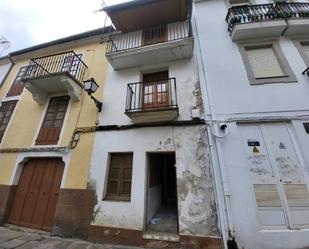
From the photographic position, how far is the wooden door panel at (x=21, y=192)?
5742 mm

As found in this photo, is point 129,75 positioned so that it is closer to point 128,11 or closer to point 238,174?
point 128,11

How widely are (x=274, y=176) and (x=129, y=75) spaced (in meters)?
5.98

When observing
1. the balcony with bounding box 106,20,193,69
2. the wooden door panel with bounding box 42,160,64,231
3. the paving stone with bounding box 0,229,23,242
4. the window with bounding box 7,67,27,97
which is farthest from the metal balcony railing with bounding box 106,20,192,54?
the paving stone with bounding box 0,229,23,242

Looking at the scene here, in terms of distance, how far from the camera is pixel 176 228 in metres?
4.40

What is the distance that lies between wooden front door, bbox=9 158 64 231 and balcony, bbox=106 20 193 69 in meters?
4.78

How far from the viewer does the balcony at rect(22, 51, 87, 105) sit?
20.5ft

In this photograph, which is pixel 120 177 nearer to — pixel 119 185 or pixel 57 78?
pixel 119 185

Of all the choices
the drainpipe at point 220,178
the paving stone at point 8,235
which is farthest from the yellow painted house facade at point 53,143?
the drainpipe at point 220,178

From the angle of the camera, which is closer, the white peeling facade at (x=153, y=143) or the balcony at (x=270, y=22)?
→ the white peeling facade at (x=153, y=143)

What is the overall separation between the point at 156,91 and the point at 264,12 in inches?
215

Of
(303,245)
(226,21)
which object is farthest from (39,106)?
(303,245)

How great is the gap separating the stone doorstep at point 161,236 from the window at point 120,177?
110 centimetres

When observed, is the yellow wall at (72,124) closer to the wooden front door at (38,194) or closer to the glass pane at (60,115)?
the glass pane at (60,115)

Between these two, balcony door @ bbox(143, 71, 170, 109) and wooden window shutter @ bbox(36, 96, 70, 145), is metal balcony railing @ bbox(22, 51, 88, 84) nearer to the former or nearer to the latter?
wooden window shutter @ bbox(36, 96, 70, 145)
